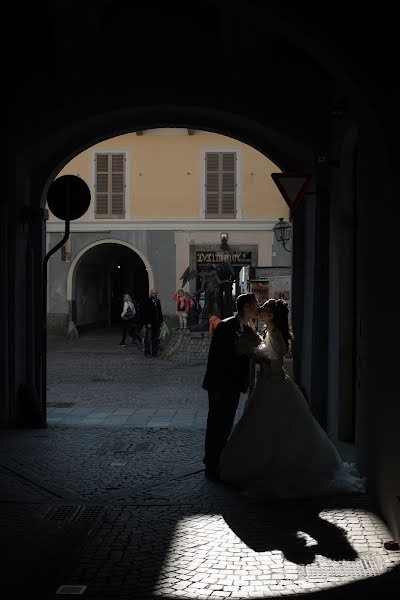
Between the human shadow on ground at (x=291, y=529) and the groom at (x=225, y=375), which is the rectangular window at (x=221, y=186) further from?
the human shadow on ground at (x=291, y=529)

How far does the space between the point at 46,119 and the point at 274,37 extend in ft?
9.03

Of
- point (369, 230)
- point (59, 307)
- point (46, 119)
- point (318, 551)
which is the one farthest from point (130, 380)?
point (59, 307)

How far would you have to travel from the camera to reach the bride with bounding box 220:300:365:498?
19.5ft

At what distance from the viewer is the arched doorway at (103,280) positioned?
28.4 m

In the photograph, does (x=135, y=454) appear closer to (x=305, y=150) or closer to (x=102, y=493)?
(x=102, y=493)

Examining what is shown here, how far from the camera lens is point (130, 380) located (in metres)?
14.6

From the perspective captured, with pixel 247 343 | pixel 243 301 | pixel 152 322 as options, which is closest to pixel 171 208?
pixel 152 322

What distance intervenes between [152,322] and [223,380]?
40.4 ft

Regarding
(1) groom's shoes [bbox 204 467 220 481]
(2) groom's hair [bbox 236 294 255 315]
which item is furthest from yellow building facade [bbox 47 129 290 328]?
(1) groom's shoes [bbox 204 467 220 481]

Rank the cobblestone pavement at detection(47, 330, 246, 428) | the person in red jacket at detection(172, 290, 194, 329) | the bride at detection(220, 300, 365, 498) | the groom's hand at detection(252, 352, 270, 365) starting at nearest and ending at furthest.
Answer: the bride at detection(220, 300, 365, 498)
the groom's hand at detection(252, 352, 270, 365)
the cobblestone pavement at detection(47, 330, 246, 428)
the person in red jacket at detection(172, 290, 194, 329)

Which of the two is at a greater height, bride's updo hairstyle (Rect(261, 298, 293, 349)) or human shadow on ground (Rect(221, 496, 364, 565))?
bride's updo hairstyle (Rect(261, 298, 293, 349))

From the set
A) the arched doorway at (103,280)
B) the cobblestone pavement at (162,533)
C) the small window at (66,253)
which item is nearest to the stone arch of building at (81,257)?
the arched doorway at (103,280)

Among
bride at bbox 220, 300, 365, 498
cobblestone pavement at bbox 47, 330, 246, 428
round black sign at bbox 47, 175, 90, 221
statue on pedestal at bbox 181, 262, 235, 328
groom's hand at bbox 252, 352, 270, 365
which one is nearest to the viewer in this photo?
bride at bbox 220, 300, 365, 498

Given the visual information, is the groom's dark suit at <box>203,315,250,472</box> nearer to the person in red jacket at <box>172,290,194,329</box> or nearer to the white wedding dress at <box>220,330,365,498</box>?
the white wedding dress at <box>220,330,365,498</box>
